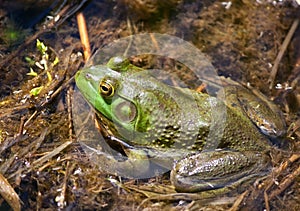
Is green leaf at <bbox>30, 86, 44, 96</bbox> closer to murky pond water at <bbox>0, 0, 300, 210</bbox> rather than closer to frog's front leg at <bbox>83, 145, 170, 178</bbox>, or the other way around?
murky pond water at <bbox>0, 0, 300, 210</bbox>

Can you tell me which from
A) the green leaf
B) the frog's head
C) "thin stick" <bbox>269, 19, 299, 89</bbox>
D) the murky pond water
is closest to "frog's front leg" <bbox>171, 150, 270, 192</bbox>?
the murky pond water

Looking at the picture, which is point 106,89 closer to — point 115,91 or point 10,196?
point 115,91

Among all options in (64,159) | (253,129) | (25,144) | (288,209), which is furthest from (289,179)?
(25,144)

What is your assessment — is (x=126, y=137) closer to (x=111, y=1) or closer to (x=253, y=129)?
(x=253, y=129)

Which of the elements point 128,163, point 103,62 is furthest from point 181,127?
point 103,62

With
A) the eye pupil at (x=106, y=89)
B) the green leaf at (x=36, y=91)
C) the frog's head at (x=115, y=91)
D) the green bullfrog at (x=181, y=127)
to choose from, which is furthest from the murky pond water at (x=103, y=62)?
the eye pupil at (x=106, y=89)

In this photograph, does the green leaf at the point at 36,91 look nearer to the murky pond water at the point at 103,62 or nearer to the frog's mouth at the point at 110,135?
the murky pond water at the point at 103,62

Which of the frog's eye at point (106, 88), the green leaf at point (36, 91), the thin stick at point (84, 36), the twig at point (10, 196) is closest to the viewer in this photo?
the twig at point (10, 196)
